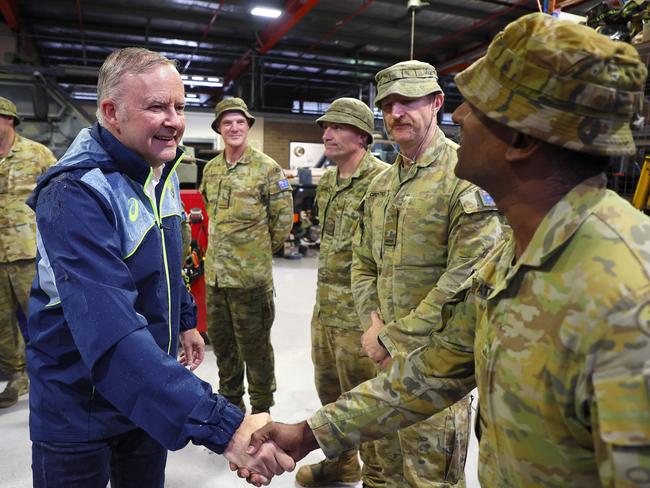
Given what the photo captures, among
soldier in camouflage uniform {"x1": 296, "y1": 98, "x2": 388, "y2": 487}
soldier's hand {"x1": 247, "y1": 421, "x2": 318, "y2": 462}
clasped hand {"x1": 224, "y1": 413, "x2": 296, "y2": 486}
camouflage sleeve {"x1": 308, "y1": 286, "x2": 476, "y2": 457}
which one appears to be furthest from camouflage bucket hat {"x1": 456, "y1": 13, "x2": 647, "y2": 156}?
soldier in camouflage uniform {"x1": 296, "y1": 98, "x2": 388, "y2": 487}

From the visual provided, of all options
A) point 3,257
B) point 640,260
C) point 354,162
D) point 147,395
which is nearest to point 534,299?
point 640,260

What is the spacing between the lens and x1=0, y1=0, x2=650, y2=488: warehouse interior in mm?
3277

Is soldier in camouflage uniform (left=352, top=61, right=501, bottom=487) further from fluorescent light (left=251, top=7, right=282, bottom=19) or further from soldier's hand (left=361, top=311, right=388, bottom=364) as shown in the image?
fluorescent light (left=251, top=7, right=282, bottom=19)

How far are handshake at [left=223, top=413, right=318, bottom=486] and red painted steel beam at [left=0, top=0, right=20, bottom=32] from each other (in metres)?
9.32

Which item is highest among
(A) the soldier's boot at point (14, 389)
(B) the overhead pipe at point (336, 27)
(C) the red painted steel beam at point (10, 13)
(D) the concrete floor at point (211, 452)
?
(B) the overhead pipe at point (336, 27)

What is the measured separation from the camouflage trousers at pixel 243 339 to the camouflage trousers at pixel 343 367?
0.51 metres

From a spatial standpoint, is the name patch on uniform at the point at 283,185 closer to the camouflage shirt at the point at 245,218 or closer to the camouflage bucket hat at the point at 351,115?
the camouflage shirt at the point at 245,218

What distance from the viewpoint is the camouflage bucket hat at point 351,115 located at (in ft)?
9.28

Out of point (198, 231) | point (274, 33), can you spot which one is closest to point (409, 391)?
point (198, 231)

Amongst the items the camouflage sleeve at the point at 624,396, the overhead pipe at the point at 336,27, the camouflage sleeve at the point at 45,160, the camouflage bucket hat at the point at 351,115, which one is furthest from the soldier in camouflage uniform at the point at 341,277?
the overhead pipe at the point at 336,27

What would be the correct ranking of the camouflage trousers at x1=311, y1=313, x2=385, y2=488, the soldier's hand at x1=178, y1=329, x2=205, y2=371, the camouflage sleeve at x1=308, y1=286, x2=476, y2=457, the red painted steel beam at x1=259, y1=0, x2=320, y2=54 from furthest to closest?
the red painted steel beam at x1=259, y1=0, x2=320, y2=54
the camouflage trousers at x1=311, y1=313, x2=385, y2=488
the soldier's hand at x1=178, y1=329, x2=205, y2=371
the camouflage sleeve at x1=308, y1=286, x2=476, y2=457

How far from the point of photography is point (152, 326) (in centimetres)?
146

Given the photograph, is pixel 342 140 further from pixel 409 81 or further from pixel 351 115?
pixel 409 81

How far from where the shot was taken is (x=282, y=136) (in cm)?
1440
